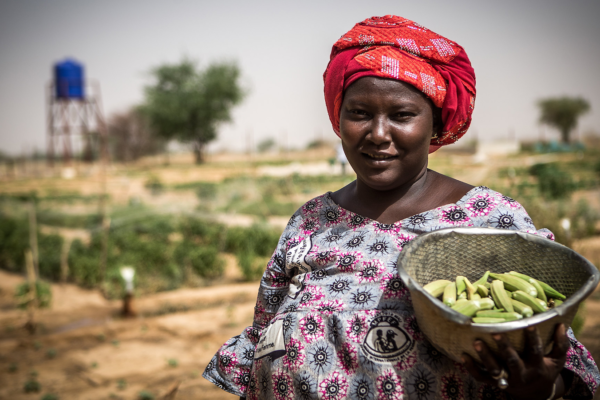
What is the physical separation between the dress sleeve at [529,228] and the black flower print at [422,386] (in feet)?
1.06

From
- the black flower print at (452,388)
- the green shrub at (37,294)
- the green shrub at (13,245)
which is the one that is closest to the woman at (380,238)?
the black flower print at (452,388)

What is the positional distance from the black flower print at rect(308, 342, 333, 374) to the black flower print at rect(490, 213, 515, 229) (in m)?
0.53

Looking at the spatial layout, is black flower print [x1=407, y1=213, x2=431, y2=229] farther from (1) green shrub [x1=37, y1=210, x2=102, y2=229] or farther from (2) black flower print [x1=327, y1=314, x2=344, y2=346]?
(1) green shrub [x1=37, y1=210, x2=102, y2=229]

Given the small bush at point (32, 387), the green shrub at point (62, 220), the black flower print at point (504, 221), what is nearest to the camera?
the black flower print at point (504, 221)

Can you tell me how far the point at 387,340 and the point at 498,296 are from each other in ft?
0.90

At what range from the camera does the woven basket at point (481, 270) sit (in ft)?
2.95

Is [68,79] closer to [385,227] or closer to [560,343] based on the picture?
[385,227]

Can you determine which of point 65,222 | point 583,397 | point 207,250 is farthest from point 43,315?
point 583,397

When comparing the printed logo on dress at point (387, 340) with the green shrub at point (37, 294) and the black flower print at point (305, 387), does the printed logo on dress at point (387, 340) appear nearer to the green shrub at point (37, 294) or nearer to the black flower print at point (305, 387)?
the black flower print at point (305, 387)

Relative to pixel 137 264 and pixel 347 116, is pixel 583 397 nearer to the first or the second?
pixel 347 116

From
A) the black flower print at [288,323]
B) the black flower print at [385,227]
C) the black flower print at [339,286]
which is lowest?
the black flower print at [288,323]

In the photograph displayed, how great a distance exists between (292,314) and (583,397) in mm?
734

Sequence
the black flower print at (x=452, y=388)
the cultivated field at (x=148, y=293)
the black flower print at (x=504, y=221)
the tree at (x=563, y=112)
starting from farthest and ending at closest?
the tree at (x=563, y=112), the cultivated field at (x=148, y=293), the black flower print at (x=504, y=221), the black flower print at (x=452, y=388)

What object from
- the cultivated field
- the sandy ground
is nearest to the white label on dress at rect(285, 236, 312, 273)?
the sandy ground
